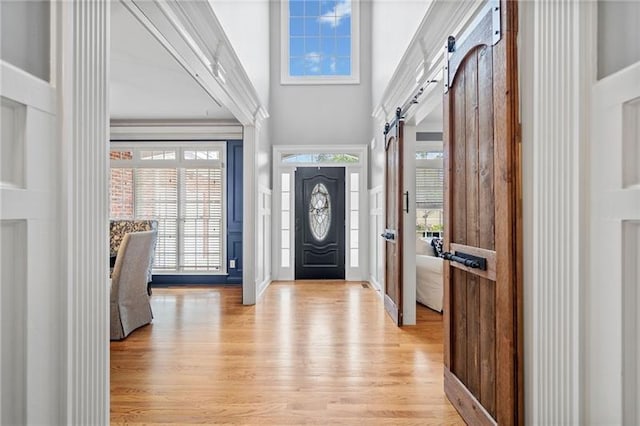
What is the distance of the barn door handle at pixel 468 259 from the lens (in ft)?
5.73

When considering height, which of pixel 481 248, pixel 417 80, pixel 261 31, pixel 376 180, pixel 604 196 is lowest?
pixel 481 248

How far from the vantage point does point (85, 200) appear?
1.23 meters

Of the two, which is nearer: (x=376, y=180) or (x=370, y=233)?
(x=376, y=180)

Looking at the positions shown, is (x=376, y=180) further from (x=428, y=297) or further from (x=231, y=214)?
(x=231, y=214)

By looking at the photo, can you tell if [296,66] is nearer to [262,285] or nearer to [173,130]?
[173,130]

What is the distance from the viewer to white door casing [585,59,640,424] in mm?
1057

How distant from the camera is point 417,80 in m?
3.11

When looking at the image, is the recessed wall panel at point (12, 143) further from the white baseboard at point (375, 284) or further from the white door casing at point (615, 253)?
the white baseboard at point (375, 284)

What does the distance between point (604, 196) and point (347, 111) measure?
18.1 feet

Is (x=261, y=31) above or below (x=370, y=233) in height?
above

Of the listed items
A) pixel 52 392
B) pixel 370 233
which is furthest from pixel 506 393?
pixel 370 233

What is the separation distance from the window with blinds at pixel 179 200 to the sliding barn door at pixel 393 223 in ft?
8.97

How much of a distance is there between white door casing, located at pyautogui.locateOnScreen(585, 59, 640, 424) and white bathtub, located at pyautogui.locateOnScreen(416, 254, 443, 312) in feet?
10.4

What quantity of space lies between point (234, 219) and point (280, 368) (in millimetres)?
3606
